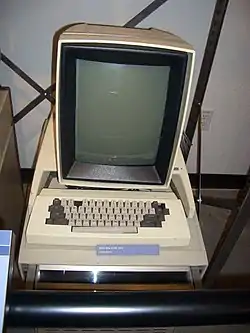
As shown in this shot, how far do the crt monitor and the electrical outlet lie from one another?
2.86 feet

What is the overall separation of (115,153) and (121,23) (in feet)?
2.38

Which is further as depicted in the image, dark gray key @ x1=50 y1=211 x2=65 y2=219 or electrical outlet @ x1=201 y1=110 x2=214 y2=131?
electrical outlet @ x1=201 y1=110 x2=214 y2=131

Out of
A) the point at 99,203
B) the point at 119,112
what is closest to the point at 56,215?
the point at 99,203

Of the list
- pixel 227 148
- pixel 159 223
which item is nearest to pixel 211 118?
pixel 227 148

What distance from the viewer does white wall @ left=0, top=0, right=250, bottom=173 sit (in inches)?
67.9

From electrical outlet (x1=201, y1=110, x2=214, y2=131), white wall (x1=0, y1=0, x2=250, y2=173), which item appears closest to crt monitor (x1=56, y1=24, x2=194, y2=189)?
white wall (x1=0, y1=0, x2=250, y2=173)

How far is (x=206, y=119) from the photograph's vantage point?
6.92 feet

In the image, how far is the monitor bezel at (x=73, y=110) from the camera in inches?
39.6

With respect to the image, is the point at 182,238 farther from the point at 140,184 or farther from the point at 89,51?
the point at 89,51

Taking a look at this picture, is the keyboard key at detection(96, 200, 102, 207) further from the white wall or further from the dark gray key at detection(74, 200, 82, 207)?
the white wall

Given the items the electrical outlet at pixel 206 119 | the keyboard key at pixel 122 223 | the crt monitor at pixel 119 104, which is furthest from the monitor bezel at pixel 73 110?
the electrical outlet at pixel 206 119

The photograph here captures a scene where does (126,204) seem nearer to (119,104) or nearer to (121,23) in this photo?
(119,104)

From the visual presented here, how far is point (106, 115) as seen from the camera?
3.78ft

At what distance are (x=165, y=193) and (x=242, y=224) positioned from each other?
35cm
